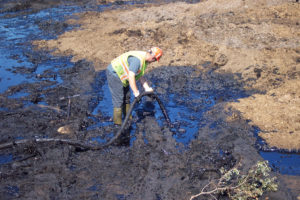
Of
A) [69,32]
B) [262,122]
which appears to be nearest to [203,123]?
[262,122]

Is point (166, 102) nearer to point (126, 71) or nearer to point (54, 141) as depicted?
point (126, 71)

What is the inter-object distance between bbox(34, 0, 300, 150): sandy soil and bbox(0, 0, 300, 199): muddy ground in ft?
0.10

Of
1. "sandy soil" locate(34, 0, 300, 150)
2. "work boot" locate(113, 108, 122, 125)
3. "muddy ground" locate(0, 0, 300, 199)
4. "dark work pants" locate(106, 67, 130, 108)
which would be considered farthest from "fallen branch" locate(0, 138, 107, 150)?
"sandy soil" locate(34, 0, 300, 150)

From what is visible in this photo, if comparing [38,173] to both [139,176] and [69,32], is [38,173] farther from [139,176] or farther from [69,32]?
[69,32]

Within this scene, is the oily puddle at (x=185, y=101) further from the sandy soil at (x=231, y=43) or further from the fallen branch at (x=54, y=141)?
the fallen branch at (x=54, y=141)

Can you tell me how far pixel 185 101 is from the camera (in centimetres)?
626

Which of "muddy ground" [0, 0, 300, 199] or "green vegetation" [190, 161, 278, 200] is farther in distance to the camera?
"muddy ground" [0, 0, 300, 199]

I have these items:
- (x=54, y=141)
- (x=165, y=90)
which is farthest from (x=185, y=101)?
(x=54, y=141)

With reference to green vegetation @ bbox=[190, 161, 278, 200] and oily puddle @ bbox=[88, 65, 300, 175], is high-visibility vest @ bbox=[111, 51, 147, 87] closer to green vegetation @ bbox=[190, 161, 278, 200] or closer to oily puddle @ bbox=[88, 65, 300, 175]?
oily puddle @ bbox=[88, 65, 300, 175]

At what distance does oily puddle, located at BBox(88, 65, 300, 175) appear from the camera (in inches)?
196

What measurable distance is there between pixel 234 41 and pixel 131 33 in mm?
3530

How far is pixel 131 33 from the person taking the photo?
9344 millimetres

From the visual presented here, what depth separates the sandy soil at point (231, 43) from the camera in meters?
5.61

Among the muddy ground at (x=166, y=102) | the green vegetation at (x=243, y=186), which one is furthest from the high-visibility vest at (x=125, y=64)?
the green vegetation at (x=243, y=186)
